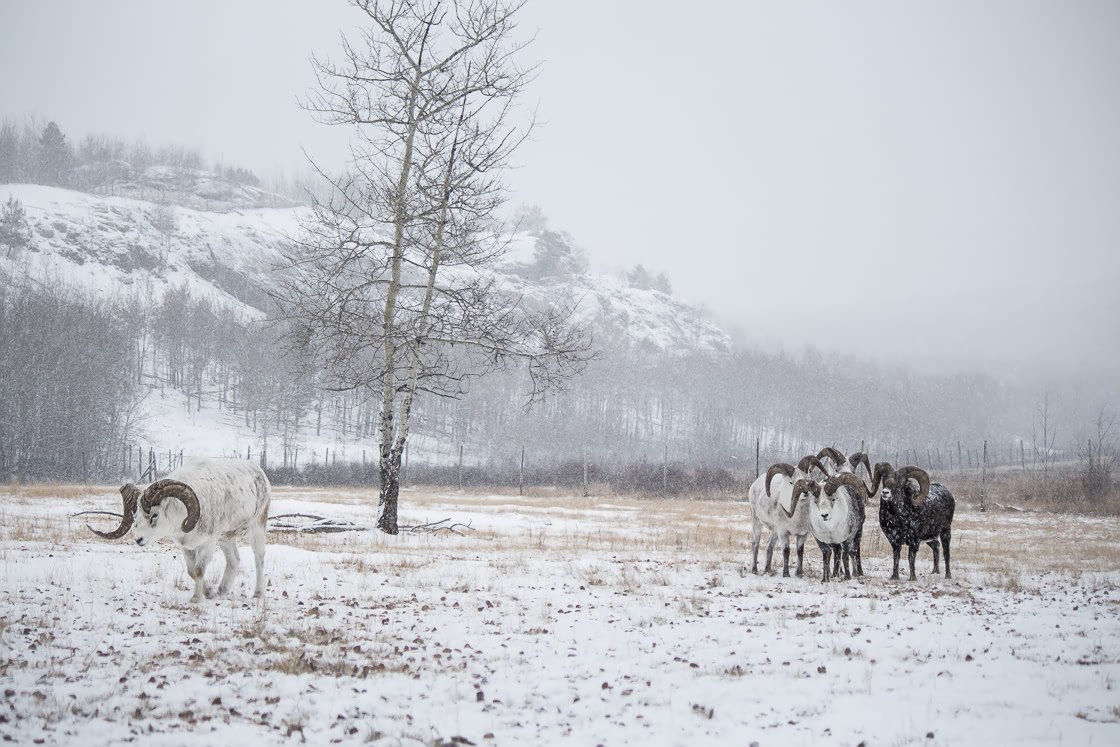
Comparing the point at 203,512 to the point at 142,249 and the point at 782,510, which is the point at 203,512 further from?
the point at 142,249

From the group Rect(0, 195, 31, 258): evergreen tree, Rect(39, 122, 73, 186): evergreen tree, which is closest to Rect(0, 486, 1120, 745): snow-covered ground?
Rect(0, 195, 31, 258): evergreen tree

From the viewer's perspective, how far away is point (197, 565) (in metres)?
8.29

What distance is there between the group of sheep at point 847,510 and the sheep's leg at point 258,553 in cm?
815

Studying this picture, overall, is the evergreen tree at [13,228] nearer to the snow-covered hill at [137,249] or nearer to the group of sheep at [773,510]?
the snow-covered hill at [137,249]

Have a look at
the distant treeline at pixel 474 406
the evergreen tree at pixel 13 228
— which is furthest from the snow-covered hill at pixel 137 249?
the distant treeline at pixel 474 406

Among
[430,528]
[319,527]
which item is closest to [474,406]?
[430,528]

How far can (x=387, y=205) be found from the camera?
16500 millimetres

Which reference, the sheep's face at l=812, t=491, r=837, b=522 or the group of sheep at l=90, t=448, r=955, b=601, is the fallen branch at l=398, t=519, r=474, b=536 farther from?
the sheep's face at l=812, t=491, r=837, b=522

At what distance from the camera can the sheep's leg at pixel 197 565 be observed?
8.25 metres

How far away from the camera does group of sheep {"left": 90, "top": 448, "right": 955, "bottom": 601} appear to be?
797 cm

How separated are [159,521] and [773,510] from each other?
995 centimetres

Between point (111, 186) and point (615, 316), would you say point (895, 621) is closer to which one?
point (615, 316)

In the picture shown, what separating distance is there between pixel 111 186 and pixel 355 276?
198 metres

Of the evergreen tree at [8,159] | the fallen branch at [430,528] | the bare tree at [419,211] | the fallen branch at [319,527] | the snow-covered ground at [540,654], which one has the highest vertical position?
the evergreen tree at [8,159]
